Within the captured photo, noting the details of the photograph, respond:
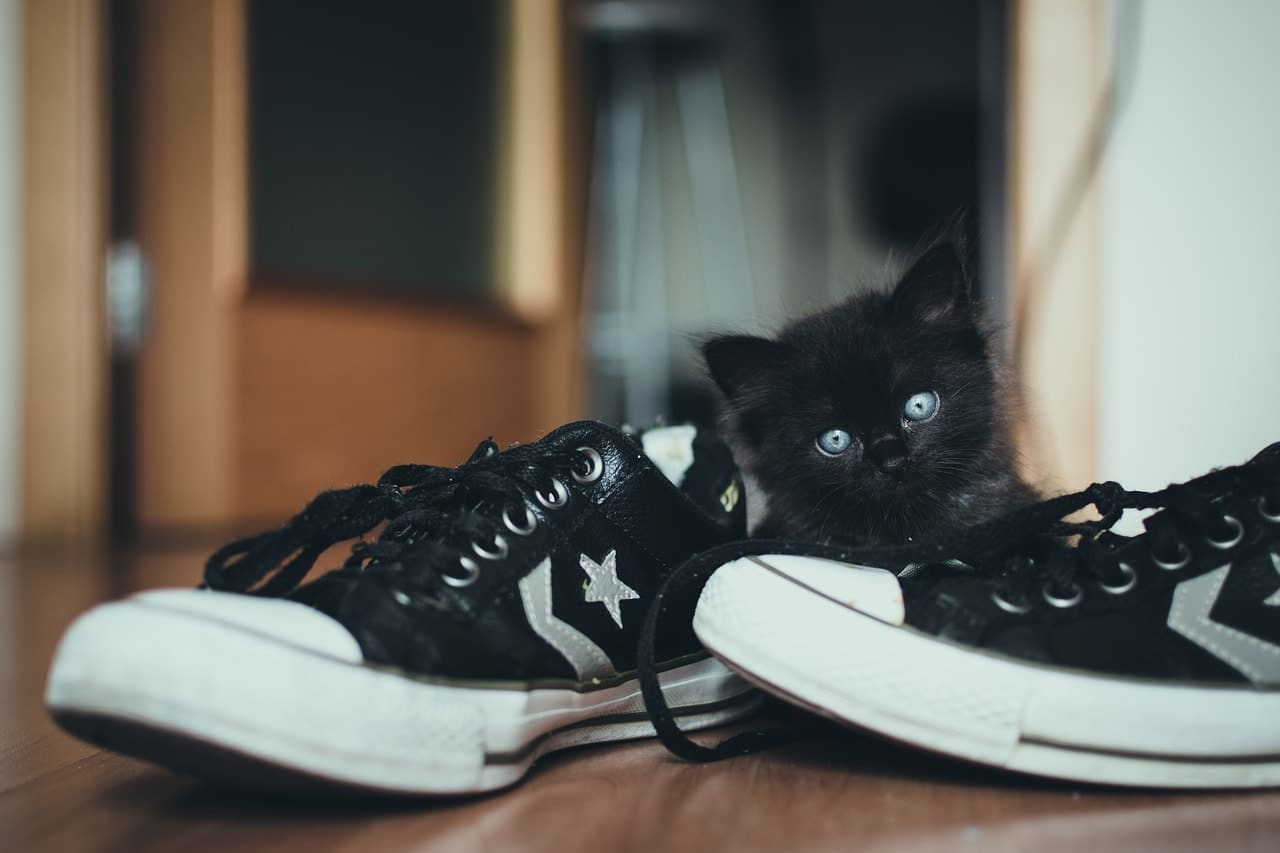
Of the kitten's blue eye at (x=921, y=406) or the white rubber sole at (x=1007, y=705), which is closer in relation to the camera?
the white rubber sole at (x=1007, y=705)

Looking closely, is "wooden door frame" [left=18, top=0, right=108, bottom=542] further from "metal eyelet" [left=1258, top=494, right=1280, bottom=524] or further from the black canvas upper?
"metal eyelet" [left=1258, top=494, right=1280, bottom=524]

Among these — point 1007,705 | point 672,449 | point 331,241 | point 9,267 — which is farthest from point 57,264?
point 1007,705

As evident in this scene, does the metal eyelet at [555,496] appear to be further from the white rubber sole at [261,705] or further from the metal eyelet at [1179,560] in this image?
the metal eyelet at [1179,560]

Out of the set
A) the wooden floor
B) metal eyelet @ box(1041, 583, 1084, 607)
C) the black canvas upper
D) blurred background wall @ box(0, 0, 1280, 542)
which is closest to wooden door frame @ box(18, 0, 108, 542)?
blurred background wall @ box(0, 0, 1280, 542)

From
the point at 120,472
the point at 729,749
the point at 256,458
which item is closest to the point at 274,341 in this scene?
the point at 256,458

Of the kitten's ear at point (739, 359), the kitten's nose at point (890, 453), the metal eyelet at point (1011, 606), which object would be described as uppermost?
the kitten's ear at point (739, 359)

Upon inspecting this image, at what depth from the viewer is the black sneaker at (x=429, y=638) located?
46cm

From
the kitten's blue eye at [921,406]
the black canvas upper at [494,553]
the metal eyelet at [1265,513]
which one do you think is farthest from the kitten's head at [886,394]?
the metal eyelet at [1265,513]

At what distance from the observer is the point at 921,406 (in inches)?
29.0

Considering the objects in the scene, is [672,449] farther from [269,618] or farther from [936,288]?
[269,618]

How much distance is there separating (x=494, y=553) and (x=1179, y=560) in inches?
15.5

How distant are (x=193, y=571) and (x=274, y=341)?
34.8 inches

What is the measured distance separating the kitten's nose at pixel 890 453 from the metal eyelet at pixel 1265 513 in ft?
0.73

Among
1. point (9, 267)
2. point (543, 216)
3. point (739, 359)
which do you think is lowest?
point (739, 359)
